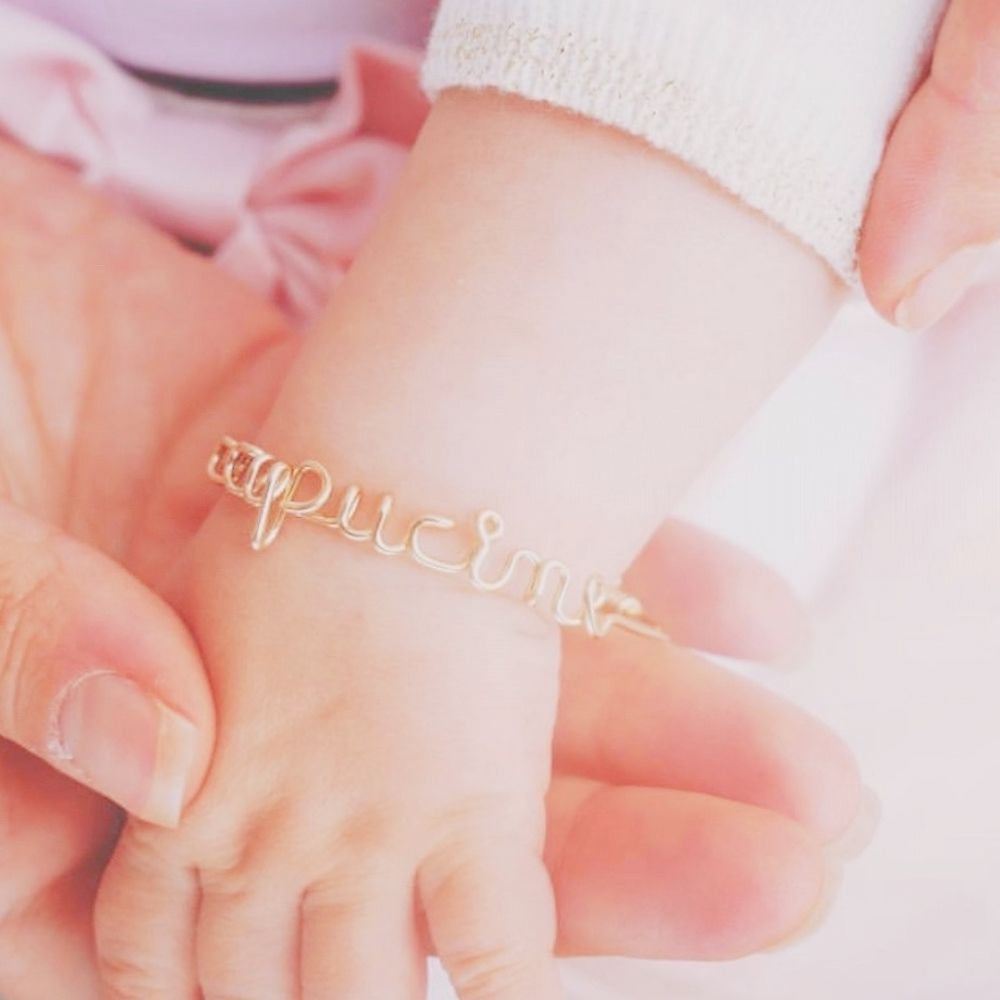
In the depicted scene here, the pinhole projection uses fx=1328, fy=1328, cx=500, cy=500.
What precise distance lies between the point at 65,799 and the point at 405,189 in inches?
13.6

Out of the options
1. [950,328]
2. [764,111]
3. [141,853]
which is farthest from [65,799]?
[950,328]

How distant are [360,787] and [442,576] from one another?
98 mm

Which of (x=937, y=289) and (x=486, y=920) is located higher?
(x=937, y=289)

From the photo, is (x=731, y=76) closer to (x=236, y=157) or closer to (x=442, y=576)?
(x=442, y=576)

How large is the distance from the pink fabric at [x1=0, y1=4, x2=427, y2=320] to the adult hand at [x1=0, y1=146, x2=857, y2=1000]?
1.7 inches

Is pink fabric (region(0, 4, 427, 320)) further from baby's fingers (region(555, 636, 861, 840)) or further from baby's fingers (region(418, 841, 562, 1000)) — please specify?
baby's fingers (region(418, 841, 562, 1000))

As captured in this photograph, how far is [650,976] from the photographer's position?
0.81m

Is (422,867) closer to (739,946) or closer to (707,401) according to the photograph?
(739,946)

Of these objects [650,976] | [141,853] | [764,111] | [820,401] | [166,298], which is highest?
[764,111]

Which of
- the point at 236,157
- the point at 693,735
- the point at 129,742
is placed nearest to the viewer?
the point at 129,742

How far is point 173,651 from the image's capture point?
57cm

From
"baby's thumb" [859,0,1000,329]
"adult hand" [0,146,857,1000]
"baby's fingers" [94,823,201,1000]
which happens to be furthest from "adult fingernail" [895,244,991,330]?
"baby's fingers" [94,823,201,1000]

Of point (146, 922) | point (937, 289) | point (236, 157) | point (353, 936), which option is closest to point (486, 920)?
point (353, 936)

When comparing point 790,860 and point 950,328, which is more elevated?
point 950,328
